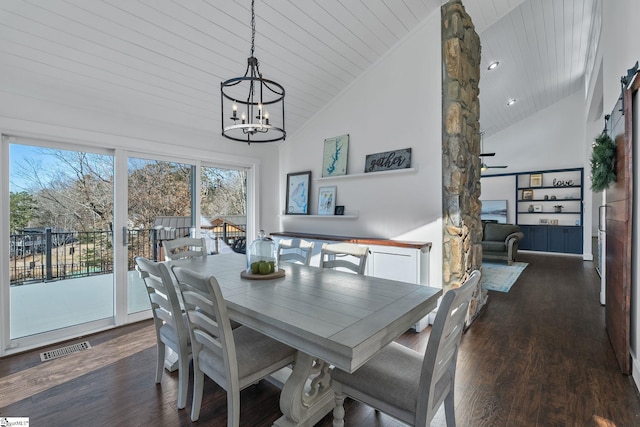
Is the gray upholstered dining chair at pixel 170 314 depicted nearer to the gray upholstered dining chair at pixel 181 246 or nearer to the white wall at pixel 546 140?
the gray upholstered dining chair at pixel 181 246

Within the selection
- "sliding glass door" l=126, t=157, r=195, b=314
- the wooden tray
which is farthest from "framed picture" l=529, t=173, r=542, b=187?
the wooden tray

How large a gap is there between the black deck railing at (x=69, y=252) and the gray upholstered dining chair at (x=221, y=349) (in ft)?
7.04

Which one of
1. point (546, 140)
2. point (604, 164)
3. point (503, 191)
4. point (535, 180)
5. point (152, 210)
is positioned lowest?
point (152, 210)

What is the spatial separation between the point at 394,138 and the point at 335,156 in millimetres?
883

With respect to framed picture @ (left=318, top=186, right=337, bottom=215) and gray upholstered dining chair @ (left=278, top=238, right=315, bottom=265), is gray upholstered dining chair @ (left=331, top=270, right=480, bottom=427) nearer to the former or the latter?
gray upholstered dining chair @ (left=278, top=238, right=315, bottom=265)

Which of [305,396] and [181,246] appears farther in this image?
[181,246]

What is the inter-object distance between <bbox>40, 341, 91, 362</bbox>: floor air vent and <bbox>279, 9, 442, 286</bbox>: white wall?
2840mm

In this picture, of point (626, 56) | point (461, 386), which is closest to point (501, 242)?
point (626, 56)

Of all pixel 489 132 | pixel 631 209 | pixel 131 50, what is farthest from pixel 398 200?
pixel 489 132

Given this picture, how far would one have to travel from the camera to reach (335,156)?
426cm

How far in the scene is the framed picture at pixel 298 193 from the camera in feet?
15.0

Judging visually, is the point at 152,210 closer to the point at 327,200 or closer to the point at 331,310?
the point at 327,200

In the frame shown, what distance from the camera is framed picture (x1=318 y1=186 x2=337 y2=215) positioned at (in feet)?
13.9

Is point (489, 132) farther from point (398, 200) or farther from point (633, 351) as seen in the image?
point (633, 351)
